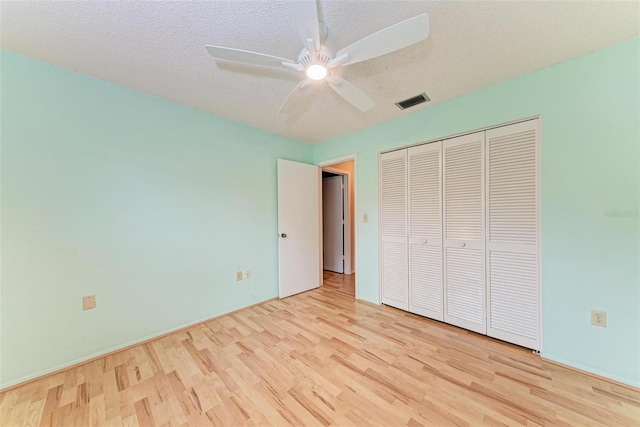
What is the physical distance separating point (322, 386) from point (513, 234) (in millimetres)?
1982

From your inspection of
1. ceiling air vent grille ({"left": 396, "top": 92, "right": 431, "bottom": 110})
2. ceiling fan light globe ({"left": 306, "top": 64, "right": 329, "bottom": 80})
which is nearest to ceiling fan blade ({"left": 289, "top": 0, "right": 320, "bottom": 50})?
ceiling fan light globe ({"left": 306, "top": 64, "right": 329, "bottom": 80})

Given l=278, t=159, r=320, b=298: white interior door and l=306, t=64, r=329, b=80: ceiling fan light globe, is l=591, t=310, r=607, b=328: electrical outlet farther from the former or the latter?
l=278, t=159, r=320, b=298: white interior door

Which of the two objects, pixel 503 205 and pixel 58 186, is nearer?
pixel 58 186

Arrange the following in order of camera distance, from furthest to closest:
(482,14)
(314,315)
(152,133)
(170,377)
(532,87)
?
(314,315)
(152,133)
(532,87)
(170,377)
(482,14)

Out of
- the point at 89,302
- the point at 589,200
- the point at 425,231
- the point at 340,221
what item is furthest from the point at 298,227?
the point at 589,200

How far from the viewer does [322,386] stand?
5.10 feet

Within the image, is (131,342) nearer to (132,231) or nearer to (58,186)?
(132,231)

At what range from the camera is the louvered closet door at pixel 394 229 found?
265 cm

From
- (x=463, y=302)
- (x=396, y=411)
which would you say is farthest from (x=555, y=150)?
(x=396, y=411)

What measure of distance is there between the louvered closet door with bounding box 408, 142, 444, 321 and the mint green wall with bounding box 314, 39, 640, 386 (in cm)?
72

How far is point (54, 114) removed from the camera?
1.72 metres

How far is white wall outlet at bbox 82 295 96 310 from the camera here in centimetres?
183

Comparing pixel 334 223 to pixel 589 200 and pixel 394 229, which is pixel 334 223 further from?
pixel 589 200

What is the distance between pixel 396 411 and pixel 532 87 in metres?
2.59
